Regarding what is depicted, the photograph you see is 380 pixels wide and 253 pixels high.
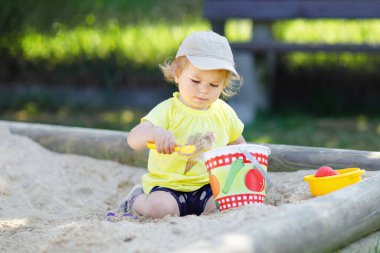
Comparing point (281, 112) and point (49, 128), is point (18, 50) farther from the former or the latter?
point (49, 128)

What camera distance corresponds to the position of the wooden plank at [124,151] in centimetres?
284

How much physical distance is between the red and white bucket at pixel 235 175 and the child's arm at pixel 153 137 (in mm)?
117

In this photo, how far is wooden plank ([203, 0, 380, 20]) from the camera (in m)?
5.11

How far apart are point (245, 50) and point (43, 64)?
190 cm

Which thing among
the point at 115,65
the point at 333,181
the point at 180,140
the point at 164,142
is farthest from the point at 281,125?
the point at 164,142

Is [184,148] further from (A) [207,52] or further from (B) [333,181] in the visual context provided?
(B) [333,181]

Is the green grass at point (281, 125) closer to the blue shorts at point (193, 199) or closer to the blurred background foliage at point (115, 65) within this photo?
the blurred background foliage at point (115, 65)

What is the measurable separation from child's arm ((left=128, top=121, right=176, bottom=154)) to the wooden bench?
2852 mm

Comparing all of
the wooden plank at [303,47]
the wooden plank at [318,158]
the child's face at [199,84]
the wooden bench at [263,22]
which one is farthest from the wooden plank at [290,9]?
the child's face at [199,84]

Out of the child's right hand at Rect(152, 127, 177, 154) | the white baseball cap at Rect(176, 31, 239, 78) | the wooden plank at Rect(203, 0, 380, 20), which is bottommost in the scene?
the child's right hand at Rect(152, 127, 177, 154)

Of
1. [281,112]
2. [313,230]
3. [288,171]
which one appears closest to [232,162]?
[313,230]

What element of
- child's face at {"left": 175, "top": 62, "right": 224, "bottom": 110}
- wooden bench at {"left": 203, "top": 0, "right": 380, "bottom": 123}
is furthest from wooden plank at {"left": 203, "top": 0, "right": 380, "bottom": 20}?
child's face at {"left": 175, "top": 62, "right": 224, "bottom": 110}

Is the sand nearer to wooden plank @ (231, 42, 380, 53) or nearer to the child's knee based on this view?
the child's knee

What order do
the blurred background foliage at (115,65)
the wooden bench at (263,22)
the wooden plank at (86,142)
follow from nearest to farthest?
the wooden plank at (86,142), the wooden bench at (263,22), the blurred background foliage at (115,65)
